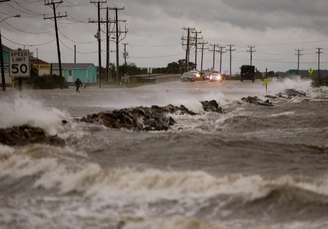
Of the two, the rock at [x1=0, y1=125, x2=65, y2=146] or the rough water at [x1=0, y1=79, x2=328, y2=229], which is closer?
the rough water at [x1=0, y1=79, x2=328, y2=229]

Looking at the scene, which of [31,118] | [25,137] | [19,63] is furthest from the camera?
[19,63]

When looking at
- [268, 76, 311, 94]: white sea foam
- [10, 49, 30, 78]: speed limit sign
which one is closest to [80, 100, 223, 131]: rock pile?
[10, 49, 30, 78]: speed limit sign

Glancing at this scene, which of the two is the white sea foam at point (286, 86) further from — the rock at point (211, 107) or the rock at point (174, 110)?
the rock at point (174, 110)

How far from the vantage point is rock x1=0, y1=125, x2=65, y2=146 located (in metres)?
16.9

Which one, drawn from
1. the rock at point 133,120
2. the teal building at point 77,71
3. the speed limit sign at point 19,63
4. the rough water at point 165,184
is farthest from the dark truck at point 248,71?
the rough water at point 165,184

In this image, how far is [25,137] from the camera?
17859 millimetres

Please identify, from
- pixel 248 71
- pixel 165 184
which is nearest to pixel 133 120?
pixel 165 184

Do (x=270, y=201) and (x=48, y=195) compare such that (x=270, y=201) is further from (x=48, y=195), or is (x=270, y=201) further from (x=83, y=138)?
(x=83, y=138)

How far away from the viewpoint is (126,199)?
10055 mm

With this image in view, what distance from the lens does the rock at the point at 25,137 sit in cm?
1695

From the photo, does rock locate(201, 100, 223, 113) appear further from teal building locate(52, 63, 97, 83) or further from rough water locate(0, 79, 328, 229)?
teal building locate(52, 63, 97, 83)

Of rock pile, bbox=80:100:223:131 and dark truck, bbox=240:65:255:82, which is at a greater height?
dark truck, bbox=240:65:255:82

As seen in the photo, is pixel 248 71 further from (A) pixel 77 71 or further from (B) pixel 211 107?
(B) pixel 211 107

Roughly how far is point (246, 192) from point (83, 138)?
9.66 metres
